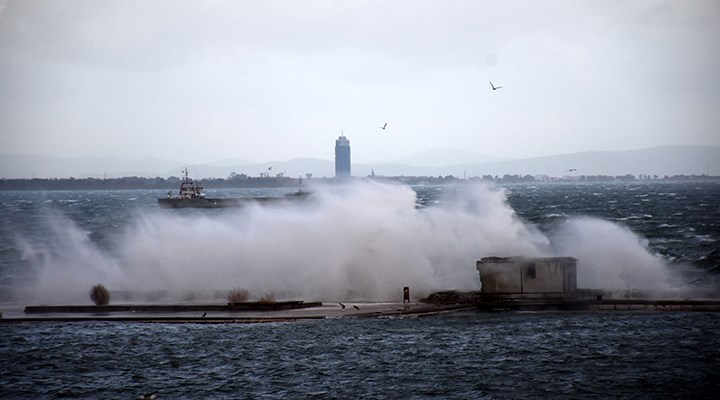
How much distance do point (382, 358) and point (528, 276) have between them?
38.6ft

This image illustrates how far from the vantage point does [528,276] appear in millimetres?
42156

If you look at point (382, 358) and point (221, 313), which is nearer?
point (382, 358)

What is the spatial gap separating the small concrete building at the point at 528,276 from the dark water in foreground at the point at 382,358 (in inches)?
62.2

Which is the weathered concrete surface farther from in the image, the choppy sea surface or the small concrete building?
the small concrete building

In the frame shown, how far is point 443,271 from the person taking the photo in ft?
192

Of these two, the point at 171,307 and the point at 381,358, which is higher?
the point at 171,307

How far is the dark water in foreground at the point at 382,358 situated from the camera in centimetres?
2873

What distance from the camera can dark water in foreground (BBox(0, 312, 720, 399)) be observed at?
94.3 ft

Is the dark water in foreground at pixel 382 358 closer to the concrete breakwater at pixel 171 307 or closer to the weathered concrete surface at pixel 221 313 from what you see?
the weathered concrete surface at pixel 221 313

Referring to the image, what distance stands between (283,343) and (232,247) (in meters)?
27.2

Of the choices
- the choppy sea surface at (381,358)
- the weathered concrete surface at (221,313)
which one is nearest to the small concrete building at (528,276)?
the choppy sea surface at (381,358)

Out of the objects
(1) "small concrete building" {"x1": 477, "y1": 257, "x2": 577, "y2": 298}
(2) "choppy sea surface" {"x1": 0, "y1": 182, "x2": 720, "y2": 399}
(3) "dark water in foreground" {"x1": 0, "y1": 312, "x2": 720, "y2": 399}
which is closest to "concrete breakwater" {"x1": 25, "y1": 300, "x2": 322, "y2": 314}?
(2) "choppy sea surface" {"x1": 0, "y1": 182, "x2": 720, "y2": 399}

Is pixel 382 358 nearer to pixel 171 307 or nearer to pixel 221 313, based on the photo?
pixel 221 313

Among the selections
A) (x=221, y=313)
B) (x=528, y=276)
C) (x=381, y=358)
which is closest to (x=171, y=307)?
(x=221, y=313)
